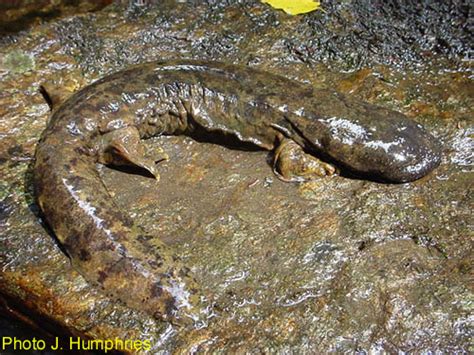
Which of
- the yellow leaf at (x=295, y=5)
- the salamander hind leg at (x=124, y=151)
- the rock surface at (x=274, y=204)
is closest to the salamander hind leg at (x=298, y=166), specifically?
the rock surface at (x=274, y=204)

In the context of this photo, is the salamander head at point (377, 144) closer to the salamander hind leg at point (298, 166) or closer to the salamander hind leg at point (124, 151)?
the salamander hind leg at point (298, 166)

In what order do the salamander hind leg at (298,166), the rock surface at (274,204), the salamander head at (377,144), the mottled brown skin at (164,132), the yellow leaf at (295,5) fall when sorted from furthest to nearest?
the yellow leaf at (295,5) → the salamander hind leg at (298,166) → the salamander head at (377,144) → the mottled brown skin at (164,132) → the rock surface at (274,204)

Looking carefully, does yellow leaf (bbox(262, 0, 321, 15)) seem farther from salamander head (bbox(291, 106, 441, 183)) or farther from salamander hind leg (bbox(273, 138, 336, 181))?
salamander hind leg (bbox(273, 138, 336, 181))

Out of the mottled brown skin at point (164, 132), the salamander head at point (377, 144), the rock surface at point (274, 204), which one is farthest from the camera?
the salamander head at point (377, 144)

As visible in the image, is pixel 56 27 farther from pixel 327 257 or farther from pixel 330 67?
pixel 327 257

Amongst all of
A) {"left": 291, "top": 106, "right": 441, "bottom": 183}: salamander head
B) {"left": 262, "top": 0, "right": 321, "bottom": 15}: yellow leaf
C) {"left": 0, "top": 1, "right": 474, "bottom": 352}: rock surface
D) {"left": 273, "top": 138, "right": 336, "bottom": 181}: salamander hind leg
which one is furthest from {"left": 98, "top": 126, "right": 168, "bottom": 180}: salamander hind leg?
{"left": 262, "top": 0, "right": 321, "bottom": 15}: yellow leaf

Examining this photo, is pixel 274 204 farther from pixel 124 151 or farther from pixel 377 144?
pixel 124 151

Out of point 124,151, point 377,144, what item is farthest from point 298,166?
point 124,151
